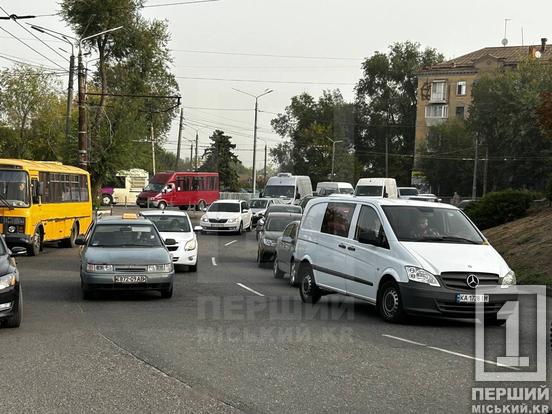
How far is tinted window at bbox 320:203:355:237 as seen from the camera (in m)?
13.9

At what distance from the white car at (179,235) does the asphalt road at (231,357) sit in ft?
16.0

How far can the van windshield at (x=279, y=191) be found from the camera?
4853 centimetres

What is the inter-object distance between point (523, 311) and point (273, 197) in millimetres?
34414

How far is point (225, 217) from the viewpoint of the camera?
39312mm

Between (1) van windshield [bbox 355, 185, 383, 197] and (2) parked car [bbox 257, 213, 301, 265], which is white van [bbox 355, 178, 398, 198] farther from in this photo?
(2) parked car [bbox 257, 213, 301, 265]

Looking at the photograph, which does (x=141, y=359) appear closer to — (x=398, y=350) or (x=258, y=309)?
(x=398, y=350)

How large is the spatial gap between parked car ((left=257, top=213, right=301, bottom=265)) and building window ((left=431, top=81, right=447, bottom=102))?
78.5 meters

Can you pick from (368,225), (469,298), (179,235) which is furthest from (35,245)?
(469,298)

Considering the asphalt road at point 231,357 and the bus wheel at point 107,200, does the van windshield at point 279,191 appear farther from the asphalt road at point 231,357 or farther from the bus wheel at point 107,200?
the asphalt road at point 231,357

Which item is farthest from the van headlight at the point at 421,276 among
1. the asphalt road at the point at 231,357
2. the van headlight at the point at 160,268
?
the van headlight at the point at 160,268

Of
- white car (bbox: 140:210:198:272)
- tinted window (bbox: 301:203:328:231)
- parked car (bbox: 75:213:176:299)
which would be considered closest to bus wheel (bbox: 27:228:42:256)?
white car (bbox: 140:210:198:272)

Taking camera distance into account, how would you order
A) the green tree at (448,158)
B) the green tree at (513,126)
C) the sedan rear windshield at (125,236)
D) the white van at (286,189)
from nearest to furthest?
the sedan rear windshield at (125,236) < the white van at (286,189) < the green tree at (513,126) < the green tree at (448,158)

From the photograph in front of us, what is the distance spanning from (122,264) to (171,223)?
23.2ft

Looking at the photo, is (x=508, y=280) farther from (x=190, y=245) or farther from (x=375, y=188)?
(x=375, y=188)
